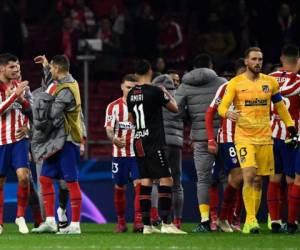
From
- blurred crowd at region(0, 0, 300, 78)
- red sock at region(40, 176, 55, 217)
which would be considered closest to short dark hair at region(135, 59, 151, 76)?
red sock at region(40, 176, 55, 217)

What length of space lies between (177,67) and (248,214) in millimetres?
10148

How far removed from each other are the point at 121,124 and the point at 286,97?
2.22m

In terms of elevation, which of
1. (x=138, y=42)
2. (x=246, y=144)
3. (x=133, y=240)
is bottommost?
(x=133, y=240)

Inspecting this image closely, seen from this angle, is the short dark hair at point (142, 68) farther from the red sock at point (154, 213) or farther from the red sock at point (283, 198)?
the red sock at point (283, 198)

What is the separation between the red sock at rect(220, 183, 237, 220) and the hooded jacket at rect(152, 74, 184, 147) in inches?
40.1

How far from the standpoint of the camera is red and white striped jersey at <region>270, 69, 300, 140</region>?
17016mm

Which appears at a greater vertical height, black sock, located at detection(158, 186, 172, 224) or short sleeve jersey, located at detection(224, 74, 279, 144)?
short sleeve jersey, located at detection(224, 74, 279, 144)

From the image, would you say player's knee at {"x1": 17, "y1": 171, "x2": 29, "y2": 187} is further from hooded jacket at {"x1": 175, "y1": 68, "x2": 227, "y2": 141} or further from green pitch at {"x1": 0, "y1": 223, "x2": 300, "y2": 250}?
hooded jacket at {"x1": 175, "y1": 68, "x2": 227, "y2": 141}

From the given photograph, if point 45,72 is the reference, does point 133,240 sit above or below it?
below

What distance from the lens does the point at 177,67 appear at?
26.3 metres

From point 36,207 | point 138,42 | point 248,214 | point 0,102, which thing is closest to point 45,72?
point 0,102

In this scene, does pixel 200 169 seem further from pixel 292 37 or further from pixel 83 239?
pixel 292 37

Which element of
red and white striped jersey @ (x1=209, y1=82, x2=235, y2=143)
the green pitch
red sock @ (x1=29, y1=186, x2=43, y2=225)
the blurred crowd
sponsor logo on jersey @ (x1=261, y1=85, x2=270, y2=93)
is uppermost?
the blurred crowd

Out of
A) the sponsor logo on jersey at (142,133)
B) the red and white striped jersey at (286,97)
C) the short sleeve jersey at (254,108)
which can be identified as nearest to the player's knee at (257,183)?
the short sleeve jersey at (254,108)
